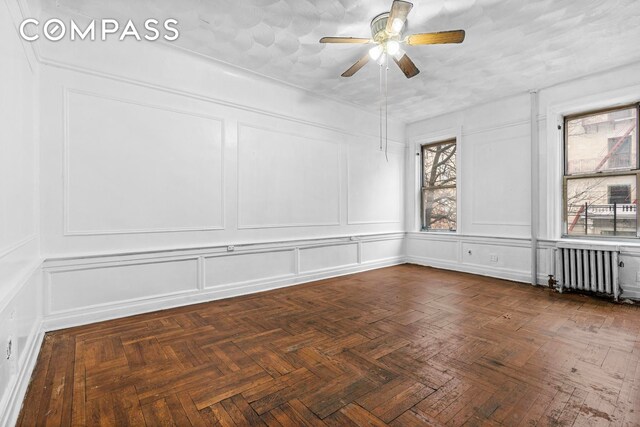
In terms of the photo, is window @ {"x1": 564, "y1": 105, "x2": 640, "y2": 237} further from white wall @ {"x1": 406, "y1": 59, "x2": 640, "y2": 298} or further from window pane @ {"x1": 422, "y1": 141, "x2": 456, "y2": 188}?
window pane @ {"x1": 422, "y1": 141, "x2": 456, "y2": 188}

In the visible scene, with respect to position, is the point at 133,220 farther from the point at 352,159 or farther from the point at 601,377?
the point at 601,377

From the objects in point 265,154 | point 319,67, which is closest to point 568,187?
point 319,67

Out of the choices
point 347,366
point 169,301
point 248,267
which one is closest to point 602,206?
point 347,366

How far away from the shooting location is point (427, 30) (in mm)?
3068

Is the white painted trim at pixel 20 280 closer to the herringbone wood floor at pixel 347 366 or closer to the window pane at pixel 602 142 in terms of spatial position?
the herringbone wood floor at pixel 347 366

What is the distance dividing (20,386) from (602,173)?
609cm

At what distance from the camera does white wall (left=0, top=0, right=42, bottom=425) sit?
5.54 feet

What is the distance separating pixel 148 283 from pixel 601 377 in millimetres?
3855

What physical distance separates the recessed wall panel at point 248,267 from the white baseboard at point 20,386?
159 centimetres

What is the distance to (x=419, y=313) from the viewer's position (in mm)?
3283

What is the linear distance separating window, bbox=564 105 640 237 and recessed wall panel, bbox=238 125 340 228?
10.9ft

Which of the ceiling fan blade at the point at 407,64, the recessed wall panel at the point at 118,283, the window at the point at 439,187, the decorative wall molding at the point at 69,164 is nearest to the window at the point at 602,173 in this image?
the window at the point at 439,187

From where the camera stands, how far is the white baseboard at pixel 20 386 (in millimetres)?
1547

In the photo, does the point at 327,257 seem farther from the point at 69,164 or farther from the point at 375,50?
the point at 69,164
